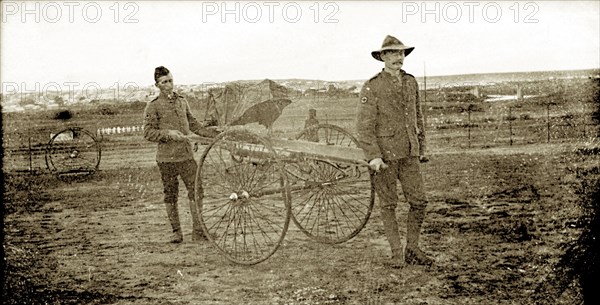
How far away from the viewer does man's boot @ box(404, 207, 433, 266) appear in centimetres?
441

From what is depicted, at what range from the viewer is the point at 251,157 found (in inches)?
185

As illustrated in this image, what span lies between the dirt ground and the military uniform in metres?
0.42

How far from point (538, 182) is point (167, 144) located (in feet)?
17.9

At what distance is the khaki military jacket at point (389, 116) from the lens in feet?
14.1

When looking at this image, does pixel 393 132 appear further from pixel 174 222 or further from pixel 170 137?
pixel 174 222

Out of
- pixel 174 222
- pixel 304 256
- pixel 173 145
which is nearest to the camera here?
pixel 304 256

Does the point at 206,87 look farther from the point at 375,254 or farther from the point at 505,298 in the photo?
the point at 505,298

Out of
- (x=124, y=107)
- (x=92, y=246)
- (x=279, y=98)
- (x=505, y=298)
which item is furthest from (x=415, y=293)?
(x=124, y=107)

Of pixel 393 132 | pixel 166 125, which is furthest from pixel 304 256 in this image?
pixel 166 125

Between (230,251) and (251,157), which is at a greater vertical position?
(251,157)

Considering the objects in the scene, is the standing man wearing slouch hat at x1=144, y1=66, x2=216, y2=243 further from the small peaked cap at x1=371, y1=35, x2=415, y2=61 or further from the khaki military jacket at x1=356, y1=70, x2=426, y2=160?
the small peaked cap at x1=371, y1=35, x2=415, y2=61

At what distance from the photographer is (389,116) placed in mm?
4309

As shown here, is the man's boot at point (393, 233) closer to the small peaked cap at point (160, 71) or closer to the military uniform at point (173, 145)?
the military uniform at point (173, 145)

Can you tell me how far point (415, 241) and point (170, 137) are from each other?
2.63m
